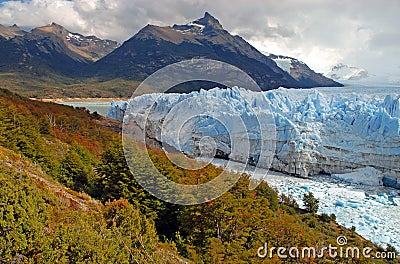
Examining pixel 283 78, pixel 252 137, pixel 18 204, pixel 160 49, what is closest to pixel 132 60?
pixel 160 49

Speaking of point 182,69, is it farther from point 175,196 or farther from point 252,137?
point 252,137

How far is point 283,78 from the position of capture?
326ft

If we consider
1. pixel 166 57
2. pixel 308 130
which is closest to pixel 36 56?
pixel 166 57

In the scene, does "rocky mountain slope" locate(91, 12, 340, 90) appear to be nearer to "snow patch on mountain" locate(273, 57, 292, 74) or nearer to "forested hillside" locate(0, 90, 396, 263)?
"snow patch on mountain" locate(273, 57, 292, 74)

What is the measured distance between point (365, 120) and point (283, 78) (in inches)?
3144

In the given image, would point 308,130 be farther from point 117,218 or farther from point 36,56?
point 36,56

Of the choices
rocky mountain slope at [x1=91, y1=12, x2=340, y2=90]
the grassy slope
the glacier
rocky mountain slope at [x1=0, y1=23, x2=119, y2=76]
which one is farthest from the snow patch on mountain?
the glacier

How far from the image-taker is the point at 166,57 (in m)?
112

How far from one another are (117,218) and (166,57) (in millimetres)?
109568

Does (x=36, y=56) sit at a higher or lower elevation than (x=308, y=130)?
higher

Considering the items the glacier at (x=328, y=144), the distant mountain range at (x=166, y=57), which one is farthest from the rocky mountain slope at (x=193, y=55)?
the glacier at (x=328, y=144)

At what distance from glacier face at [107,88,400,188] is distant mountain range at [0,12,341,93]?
64301mm

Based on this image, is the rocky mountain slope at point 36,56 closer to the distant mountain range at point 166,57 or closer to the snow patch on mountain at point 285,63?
the distant mountain range at point 166,57

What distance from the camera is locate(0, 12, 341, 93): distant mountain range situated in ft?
353
